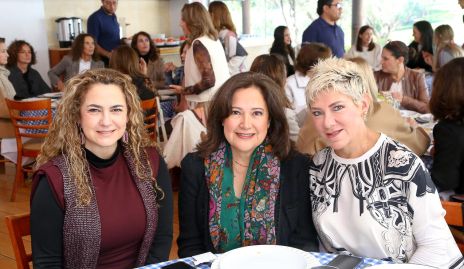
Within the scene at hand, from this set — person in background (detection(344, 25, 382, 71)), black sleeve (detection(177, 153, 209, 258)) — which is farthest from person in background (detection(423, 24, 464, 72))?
black sleeve (detection(177, 153, 209, 258))

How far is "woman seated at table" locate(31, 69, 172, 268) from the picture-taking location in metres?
1.68

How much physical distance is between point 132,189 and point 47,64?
648 cm

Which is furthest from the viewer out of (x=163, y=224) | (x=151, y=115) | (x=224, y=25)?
(x=224, y=25)

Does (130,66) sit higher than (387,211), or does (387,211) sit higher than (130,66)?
(130,66)

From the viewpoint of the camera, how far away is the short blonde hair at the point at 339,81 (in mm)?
1695

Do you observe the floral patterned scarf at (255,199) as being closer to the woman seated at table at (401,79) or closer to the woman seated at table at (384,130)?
the woman seated at table at (384,130)

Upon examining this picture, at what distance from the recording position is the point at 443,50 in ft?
18.0

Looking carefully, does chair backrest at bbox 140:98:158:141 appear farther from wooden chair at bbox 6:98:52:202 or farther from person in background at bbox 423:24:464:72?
person in background at bbox 423:24:464:72

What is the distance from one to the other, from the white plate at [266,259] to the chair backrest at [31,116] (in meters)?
3.13

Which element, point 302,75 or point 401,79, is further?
point 401,79

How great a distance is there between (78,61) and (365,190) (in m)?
5.01

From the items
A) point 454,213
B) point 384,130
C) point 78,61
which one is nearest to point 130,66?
point 78,61

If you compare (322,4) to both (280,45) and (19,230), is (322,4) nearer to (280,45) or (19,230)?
(280,45)

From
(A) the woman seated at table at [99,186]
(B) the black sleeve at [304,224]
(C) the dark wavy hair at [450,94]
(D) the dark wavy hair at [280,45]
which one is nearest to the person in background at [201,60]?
(C) the dark wavy hair at [450,94]
